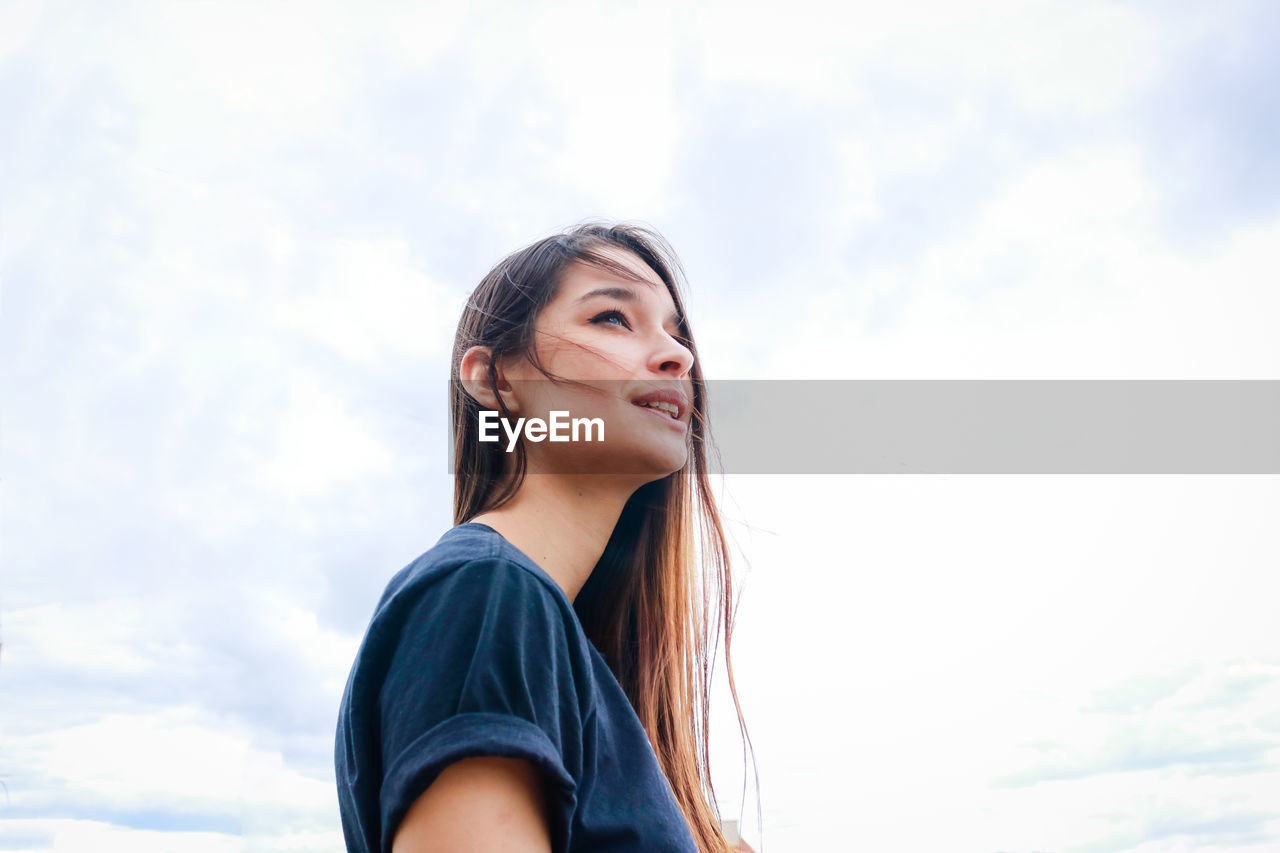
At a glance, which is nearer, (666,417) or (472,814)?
(472,814)

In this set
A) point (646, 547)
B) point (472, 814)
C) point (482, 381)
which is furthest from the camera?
point (646, 547)

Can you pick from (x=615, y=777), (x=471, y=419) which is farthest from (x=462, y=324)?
(x=615, y=777)

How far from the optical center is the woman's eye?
4.79 ft

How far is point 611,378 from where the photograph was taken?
1.38 m

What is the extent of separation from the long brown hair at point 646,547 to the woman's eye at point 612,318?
7cm

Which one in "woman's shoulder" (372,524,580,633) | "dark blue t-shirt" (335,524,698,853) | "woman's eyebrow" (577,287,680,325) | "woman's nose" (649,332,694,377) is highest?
"woman's eyebrow" (577,287,680,325)

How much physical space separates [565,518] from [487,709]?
53 centimetres

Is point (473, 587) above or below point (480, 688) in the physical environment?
above

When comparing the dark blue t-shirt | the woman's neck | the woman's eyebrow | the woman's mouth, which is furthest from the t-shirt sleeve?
the woman's eyebrow

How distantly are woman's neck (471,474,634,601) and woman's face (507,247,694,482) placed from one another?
1.1 inches

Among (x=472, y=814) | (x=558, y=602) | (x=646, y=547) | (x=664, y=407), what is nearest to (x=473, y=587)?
(x=558, y=602)

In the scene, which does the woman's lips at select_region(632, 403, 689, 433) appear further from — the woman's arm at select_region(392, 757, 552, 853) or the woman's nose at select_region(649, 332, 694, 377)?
the woman's arm at select_region(392, 757, 552, 853)
